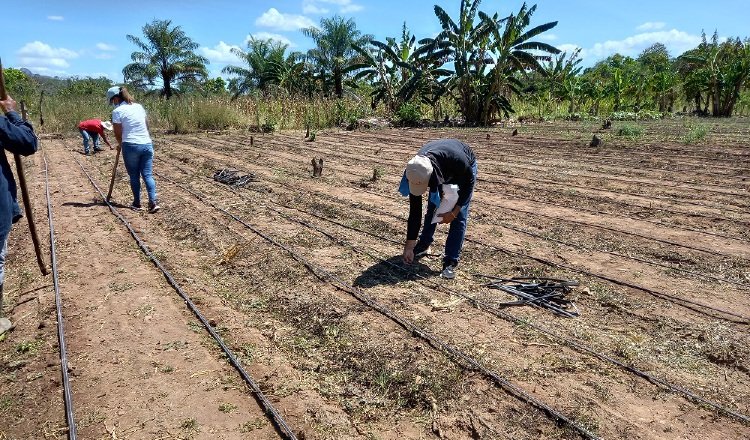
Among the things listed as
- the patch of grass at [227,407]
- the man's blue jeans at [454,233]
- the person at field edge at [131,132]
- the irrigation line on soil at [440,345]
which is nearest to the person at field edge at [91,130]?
the person at field edge at [131,132]

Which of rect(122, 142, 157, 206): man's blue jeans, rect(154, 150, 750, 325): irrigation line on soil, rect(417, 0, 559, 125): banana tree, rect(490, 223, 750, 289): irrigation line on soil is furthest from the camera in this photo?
rect(417, 0, 559, 125): banana tree

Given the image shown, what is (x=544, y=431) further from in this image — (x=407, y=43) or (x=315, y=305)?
(x=407, y=43)

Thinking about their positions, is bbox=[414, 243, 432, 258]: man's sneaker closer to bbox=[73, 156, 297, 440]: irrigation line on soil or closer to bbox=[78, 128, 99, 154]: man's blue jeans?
bbox=[73, 156, 297, 440]: irrigation line on soil

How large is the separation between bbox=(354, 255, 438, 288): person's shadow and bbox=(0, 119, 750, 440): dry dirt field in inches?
1.2

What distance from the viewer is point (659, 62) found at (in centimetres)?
4022

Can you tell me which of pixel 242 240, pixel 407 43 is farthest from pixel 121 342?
pixel 407 43

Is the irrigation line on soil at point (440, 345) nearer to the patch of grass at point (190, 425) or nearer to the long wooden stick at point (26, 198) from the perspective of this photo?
the patch of grass at point (190, 425)

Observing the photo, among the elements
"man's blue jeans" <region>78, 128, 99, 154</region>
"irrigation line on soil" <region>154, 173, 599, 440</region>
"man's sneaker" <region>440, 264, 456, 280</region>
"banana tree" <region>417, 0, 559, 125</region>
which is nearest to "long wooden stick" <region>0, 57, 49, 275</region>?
"irrigation line on soil" <region>154, 173, 599, 440</region>

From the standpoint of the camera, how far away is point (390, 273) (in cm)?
462

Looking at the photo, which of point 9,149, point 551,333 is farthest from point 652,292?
point 9,149

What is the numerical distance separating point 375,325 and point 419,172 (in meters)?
1.18

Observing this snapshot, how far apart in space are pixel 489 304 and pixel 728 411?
1.68 m

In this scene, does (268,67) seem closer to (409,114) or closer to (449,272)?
(409,114)

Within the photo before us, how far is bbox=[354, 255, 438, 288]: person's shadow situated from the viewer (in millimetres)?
4406
